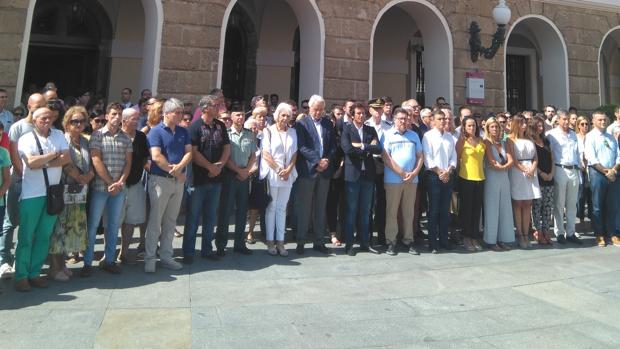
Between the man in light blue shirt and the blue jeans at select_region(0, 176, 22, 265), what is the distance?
25.9ft

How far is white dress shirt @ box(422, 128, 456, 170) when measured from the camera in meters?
5.89

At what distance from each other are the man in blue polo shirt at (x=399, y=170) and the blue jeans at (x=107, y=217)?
11.0 feet

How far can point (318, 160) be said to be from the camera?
551cm

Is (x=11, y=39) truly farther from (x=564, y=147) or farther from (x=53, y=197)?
(x=564, y=147)

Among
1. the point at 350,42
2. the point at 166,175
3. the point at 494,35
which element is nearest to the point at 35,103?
the point at 166,175

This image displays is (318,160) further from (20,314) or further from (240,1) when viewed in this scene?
(240,1)

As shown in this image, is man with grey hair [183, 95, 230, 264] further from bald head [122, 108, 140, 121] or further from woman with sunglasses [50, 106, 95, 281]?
woman with sunglasses [50, 106, 95, 281]

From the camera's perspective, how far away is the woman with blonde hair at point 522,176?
20.5ft

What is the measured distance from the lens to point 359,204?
578 centimetres

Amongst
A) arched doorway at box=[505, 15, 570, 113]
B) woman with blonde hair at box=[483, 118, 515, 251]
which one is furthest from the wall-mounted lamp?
woman with blonde hair at box=[483, 118, 515, 251]

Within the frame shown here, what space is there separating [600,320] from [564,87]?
10.1m

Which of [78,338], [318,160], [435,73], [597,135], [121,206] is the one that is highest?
[435,73]

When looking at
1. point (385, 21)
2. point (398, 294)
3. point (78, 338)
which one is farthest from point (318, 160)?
point (385, 21)

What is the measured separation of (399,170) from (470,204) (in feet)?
4.10
